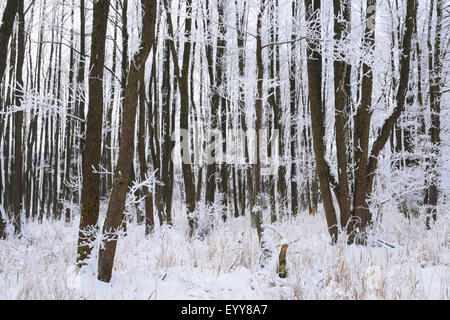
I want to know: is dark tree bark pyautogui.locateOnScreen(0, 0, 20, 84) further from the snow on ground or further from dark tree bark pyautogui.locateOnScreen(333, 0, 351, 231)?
dark tree bark pyautogui.locateOnScreen(333, 0, 351, 231)

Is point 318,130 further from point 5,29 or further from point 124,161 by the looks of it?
point 5,29

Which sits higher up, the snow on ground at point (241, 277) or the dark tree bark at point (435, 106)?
the dark tree bark at point (435, 106)

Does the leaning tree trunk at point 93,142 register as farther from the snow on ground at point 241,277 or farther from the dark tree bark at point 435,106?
the dark tree bark at point 435,106

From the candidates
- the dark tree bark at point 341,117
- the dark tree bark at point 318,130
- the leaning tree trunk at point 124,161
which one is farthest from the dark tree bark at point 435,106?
the leaning tree trunk at point 124,161

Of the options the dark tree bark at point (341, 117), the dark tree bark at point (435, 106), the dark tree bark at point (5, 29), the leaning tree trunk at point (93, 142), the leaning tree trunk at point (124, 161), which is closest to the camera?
the leaning tree trunk at point (124, 161)

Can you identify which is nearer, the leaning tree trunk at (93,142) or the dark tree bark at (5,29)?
the leaning tree trunk at (93,142)

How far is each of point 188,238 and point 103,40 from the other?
447cm

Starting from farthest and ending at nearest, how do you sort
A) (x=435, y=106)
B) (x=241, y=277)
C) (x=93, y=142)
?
(x=435, y=106), (x=93, y=142), (x=241, y=277)

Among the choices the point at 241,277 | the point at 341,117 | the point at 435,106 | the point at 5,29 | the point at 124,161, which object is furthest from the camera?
the point at 435,106

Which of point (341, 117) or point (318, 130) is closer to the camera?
point (341, 117)

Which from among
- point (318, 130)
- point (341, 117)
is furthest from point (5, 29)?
point (341, 117)

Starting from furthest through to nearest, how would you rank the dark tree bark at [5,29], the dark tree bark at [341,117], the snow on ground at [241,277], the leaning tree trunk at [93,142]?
the dark tree bark at [341,117] < the dark tree bark at [5,29] < the leaning tree trunk at [93,142] < the snow on ground at [241,277]
